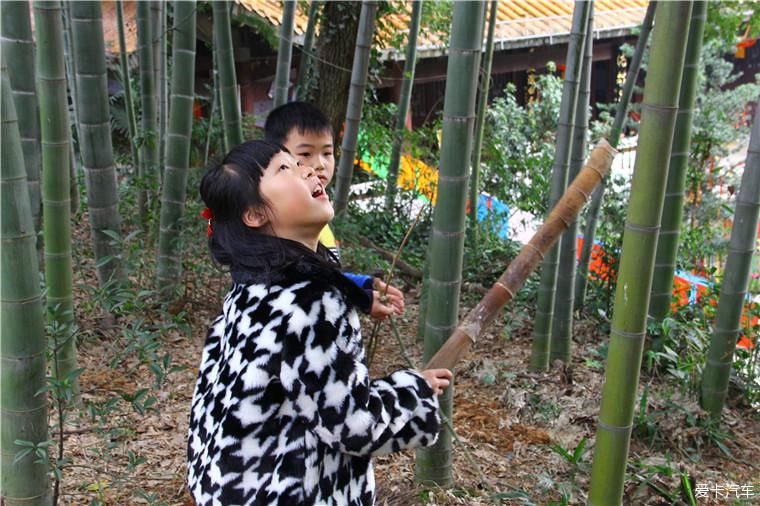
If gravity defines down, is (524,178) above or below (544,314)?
above

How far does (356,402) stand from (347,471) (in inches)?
8.1

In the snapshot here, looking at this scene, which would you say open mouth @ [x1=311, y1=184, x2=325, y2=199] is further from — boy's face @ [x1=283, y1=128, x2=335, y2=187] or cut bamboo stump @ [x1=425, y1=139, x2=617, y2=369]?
boy's face @ [x1=283, y1=128, x2=335, y2=187]

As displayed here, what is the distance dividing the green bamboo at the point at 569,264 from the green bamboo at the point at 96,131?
7.20ft

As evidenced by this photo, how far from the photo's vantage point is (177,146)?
4.14 m

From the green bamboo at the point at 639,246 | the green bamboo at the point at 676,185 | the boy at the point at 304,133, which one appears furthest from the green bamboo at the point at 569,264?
the boy at the point at 304,133

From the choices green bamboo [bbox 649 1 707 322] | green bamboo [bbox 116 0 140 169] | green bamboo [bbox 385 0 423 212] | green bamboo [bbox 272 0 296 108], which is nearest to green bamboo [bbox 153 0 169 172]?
green bamboo [bbox 116 0 140 169]

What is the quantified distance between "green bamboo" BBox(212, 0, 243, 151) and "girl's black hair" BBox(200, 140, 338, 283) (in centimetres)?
262

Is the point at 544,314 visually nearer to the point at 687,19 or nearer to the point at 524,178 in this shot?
the point at 687,19

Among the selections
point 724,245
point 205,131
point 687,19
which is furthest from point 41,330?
point 724,245

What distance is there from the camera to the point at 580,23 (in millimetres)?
3768

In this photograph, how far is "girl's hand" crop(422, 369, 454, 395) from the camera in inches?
61.7

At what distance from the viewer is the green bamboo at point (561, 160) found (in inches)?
146

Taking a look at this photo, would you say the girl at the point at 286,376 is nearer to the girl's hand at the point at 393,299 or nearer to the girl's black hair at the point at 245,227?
the girl's black hair at the point at 245,227

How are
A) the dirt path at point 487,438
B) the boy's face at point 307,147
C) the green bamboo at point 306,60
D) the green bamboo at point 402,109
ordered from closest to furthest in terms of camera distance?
the boy's face at point 307,147, the dirt path at point 487,438, the green bamboo at point 402,109, the green bamboo at point 306,60
